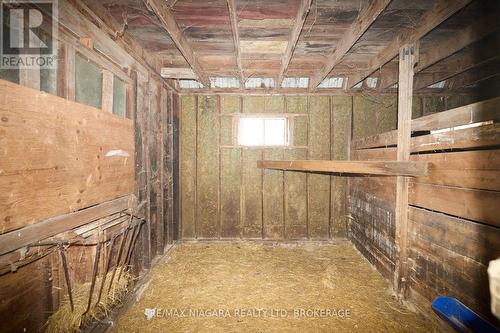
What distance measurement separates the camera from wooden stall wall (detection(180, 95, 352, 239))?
6.27 meters

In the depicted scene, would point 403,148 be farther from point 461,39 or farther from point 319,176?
point 319,176

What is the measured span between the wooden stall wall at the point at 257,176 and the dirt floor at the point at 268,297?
831 millimetres

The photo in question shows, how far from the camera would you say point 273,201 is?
20.8 feet

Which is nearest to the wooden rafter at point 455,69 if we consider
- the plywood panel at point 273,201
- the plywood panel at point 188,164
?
the plywood panel at point 273,201

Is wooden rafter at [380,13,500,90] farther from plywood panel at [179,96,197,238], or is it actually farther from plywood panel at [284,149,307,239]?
plywood panel at [179,96,197,238]

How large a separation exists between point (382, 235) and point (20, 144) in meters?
5.16

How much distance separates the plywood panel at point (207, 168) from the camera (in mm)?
6258

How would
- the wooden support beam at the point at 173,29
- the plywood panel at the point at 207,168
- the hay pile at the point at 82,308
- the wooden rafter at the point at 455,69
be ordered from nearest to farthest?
1. the hay pile at the point at 82,308
2. the wooden support beam at the point at 173,29
3. the wooden rafter at the point at 455,69
4. the plywood panel at the point at 207,168

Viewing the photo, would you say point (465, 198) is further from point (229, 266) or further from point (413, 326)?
point (229, 266)

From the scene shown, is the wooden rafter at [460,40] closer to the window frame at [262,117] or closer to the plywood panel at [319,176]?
the plywood panel at [319,176]

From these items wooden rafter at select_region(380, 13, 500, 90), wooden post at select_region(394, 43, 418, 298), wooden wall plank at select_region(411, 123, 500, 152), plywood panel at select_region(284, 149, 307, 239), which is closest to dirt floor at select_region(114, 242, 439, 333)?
wooden post at select_region(394, 43, 418, 298)

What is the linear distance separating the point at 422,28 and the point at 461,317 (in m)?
3.49

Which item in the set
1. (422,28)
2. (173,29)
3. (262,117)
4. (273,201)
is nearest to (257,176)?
(273,201)

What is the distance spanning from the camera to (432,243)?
122 inches
